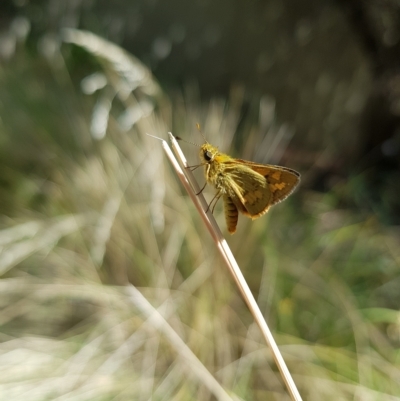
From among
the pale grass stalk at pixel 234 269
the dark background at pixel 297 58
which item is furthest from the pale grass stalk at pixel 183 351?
the dark background at pixel 297 58

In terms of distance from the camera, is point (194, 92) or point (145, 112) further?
point (194, 92)

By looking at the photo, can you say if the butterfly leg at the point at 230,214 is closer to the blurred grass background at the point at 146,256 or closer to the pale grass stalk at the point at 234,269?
the pale grass stalk at the point at 234,269

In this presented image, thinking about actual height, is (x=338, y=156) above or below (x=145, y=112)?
below

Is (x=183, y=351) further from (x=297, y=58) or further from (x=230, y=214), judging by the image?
(x=297, y=58)

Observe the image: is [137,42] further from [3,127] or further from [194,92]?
[3,127]

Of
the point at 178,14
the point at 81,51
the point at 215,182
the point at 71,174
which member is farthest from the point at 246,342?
the point at 178,14

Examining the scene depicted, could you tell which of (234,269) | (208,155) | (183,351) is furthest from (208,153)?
(183,351)
